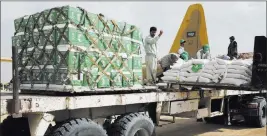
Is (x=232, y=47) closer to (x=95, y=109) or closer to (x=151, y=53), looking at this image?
(x=151, y=53)

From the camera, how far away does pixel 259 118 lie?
8.58m

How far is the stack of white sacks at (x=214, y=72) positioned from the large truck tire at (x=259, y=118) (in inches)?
111

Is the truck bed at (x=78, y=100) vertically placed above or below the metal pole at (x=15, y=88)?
below

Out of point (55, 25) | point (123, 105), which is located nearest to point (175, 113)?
point (123, 105)

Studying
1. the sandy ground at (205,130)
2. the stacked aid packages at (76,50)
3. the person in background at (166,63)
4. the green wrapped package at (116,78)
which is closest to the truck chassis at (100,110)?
the green wrapped package at (116,78)

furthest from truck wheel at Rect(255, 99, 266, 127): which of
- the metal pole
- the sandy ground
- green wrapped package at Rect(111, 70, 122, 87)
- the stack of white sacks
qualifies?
the metal pole

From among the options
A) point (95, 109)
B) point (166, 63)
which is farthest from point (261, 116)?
point (95, 109)

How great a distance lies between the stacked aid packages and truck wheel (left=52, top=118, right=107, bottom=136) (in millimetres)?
543

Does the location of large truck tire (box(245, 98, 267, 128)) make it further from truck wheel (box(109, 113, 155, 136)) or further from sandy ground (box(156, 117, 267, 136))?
truck wheel (box(109, 113, 155, 136))

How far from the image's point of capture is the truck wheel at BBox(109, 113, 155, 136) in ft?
15.0

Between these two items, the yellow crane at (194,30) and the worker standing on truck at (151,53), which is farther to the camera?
the yellow crane at (194,30)

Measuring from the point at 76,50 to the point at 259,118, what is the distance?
20.8ft

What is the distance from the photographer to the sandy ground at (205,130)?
7.99 metres

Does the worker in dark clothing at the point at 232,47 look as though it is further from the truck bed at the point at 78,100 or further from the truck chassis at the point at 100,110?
the truck bed at the point at 78,100
